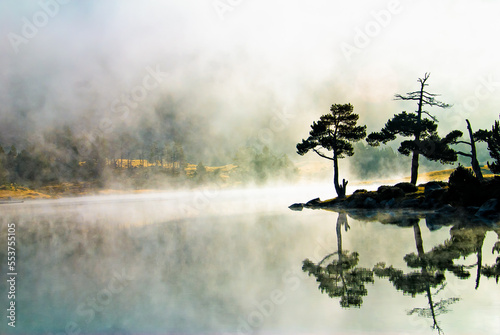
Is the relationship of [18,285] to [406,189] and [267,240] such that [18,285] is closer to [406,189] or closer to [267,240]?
[267,240]

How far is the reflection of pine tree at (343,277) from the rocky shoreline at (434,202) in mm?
15181

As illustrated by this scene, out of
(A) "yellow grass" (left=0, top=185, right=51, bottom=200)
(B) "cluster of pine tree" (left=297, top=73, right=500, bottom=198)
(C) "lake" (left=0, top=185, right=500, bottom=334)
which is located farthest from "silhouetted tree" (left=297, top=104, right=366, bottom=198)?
(A) "yellow grass" (left=0, top=185, right=51, bottom=200)

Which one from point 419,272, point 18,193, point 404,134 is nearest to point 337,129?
point 404,134

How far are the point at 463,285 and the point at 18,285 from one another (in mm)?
14714

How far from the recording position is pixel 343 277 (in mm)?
12758

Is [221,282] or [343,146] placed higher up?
[343,146]

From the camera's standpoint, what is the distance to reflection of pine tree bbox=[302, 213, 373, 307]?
1077 centimetres

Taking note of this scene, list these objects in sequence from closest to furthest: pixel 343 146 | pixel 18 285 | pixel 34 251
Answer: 1. pixel 18 285
2. pixel 34 251
3. pixel 343 146

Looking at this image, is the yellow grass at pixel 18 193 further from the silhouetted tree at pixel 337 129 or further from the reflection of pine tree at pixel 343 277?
the reflection of pine tree at pixel 343 277

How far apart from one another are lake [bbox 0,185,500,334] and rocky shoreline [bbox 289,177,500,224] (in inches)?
306

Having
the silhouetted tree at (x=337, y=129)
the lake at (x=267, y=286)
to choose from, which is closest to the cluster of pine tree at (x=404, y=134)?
the silhouetted tree at (x=337, y=129)

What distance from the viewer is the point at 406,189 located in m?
43.7

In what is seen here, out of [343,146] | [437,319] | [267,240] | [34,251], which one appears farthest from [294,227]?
[343,146]

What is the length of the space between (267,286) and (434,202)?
96.2ft
